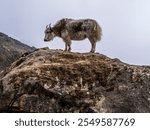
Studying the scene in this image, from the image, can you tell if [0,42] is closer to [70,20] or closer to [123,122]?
[70,20]

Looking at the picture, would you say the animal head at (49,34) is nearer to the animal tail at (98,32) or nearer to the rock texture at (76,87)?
the animal tail at (98,32)

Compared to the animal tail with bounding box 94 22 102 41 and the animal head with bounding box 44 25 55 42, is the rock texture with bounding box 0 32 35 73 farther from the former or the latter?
the animal tail with bounding box 94 22 102 41

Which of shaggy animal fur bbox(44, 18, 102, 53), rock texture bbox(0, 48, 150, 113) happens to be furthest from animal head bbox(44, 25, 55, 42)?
rock texture bbox(0, 48, 150, 113)

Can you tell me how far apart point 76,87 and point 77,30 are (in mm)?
7417

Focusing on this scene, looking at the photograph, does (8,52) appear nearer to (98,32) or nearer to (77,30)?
(77,30)

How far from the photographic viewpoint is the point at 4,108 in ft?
53.5

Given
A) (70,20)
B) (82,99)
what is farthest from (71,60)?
(70,20)

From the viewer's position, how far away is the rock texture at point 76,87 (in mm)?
16000

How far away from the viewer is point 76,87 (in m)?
16.4

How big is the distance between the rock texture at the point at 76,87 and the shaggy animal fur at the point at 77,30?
5.26m

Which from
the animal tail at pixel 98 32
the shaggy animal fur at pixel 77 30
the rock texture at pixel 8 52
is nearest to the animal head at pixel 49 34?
the shaggy animal fur at pixel 77 30

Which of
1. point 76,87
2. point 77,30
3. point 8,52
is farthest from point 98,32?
point 8,52

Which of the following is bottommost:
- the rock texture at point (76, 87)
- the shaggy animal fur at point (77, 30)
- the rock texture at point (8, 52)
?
the rock texture at point (8, 52)

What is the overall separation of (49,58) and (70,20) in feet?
20.0
